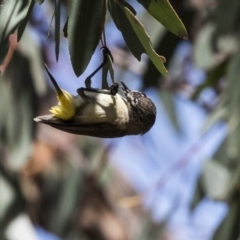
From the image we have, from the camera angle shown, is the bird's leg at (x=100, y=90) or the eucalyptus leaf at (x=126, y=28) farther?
the bird's leg at (x=100, y=90)

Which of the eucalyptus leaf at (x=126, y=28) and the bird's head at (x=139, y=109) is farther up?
the eucalyptus leaf at (x=126, y=28)

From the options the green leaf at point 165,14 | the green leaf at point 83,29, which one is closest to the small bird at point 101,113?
the green leaf at point 83,29

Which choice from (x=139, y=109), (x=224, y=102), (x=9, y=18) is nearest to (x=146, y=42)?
(x=9, y=18)

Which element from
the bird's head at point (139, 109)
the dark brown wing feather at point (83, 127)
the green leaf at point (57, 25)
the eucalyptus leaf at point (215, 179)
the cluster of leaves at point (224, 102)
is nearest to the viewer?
the green leaf at point (57, 25)

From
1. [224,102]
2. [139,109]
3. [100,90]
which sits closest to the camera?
[100,90]

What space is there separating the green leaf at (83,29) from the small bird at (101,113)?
0.20 metres

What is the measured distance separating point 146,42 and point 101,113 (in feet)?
1.47

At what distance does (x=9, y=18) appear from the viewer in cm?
138

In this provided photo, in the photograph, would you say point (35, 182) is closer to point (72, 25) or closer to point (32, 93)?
point (32, 93)

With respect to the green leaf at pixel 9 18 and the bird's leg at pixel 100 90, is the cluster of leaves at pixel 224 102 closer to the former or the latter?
the bird's leg at pixel 100 90

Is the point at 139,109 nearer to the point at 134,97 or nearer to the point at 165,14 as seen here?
the point at 134,97

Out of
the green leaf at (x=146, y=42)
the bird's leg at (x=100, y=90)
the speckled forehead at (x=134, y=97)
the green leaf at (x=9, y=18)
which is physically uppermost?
the green leaf at (x=9, y=18)

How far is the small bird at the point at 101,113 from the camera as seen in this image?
1.69m

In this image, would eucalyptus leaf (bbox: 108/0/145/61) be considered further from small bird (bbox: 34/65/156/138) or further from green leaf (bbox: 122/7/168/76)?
small bird (bbox: 34/65/156/138)
